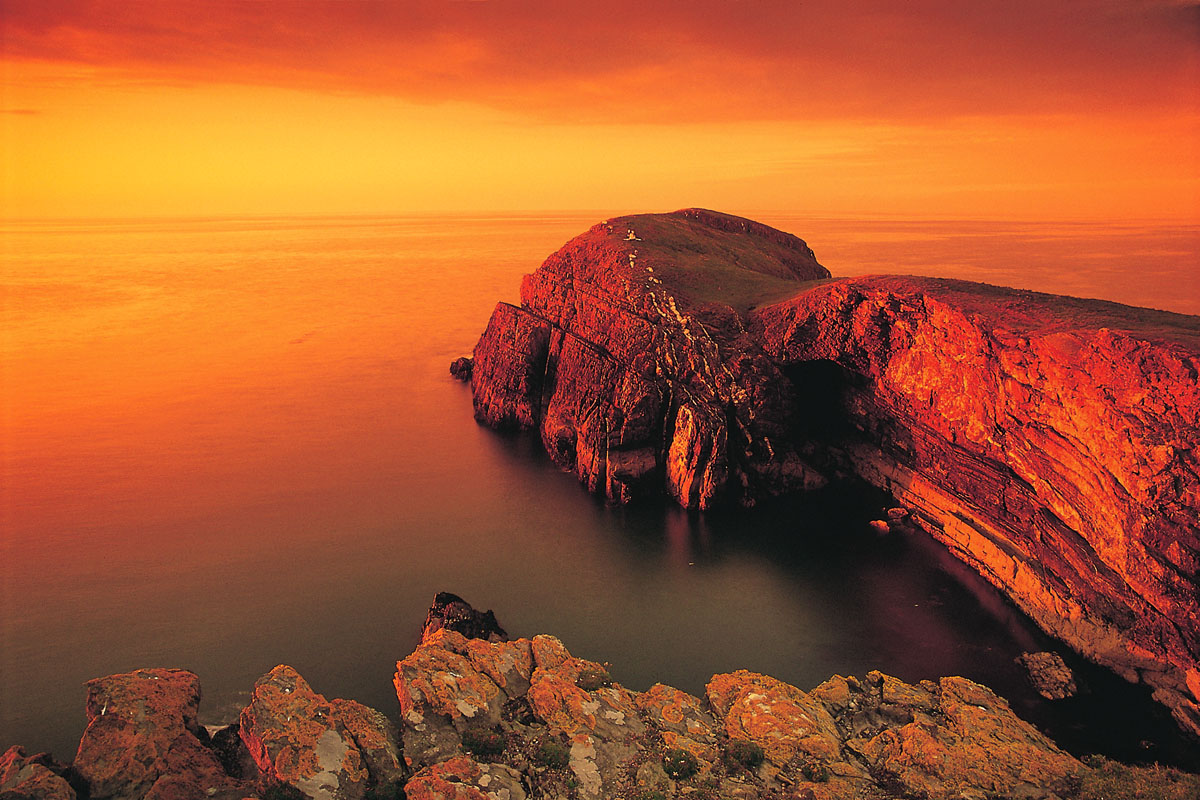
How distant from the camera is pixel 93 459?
180ft

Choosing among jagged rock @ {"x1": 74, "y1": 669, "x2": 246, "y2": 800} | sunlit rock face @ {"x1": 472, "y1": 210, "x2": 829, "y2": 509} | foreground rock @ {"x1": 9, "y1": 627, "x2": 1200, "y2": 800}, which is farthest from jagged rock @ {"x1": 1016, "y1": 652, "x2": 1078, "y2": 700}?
jagged rock @ {"x1": 74, "y1": 669, "x2": 246, "y2": 800}

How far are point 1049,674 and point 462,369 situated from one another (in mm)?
62838

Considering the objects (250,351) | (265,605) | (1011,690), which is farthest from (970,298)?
(250,351)

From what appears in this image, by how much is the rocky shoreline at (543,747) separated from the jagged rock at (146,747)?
1.9 inches

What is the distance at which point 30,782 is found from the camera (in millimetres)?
19344

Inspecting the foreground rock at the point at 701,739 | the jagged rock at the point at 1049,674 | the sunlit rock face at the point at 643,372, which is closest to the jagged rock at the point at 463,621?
the foreground rock at the point at 701,739

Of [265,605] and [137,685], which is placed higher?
[137,685]

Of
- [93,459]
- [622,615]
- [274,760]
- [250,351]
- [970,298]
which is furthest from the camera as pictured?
[250,351]

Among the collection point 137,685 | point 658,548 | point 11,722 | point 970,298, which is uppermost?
point 970,298

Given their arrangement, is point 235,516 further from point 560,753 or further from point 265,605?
point 560,753

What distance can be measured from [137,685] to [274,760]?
19.9 feet

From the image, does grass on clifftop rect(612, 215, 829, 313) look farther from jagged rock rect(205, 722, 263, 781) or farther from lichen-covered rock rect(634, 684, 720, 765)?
jagged rock rect(205, 722, 263, 781)

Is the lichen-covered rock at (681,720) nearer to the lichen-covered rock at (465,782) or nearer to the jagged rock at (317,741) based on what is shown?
the lichen-covered rock at (465,782)

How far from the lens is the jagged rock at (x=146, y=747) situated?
65.6 ft
